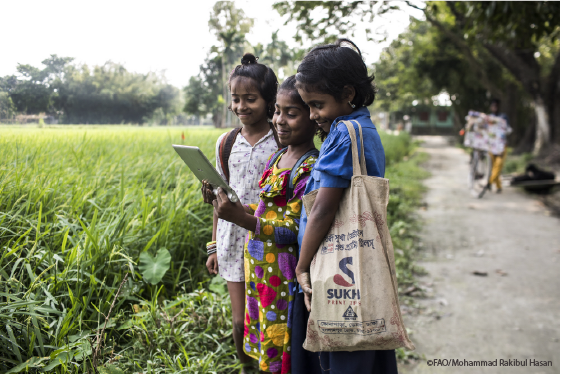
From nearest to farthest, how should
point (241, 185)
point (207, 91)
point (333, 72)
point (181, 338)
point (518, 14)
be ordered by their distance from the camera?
point (333, 72) < point (241, 185) < point (181, 338) < point (207, 91) < point (518, 14)

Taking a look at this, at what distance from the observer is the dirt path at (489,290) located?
2.60 meters

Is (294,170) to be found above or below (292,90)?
below

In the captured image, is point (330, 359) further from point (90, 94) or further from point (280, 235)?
point (90, 94)

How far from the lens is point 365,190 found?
128 centimetres

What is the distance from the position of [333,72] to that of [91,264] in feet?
5.56

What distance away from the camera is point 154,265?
8.18 feet

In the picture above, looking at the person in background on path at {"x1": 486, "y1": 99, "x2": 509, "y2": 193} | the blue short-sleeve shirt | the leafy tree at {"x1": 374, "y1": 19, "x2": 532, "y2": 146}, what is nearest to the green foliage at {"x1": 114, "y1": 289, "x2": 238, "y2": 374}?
the blue short-sleeve shirt

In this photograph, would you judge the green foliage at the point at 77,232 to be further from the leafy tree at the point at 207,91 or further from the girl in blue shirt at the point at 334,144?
the girl in blue shirt at the point at 334,144

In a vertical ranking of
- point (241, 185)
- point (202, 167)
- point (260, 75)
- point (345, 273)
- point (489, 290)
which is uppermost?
point (260, 75)

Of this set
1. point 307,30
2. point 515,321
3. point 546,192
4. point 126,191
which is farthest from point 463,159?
point 126,191

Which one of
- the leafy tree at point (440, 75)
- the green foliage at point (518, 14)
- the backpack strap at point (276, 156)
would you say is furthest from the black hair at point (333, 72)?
the leafy tree at point (440, 75)

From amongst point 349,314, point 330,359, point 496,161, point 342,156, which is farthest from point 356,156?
point 496,161

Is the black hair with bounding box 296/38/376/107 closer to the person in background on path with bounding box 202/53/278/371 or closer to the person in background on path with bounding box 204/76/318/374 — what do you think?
the person in background on path with bounding box 204/76/318/374

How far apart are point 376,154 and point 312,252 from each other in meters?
0.39
